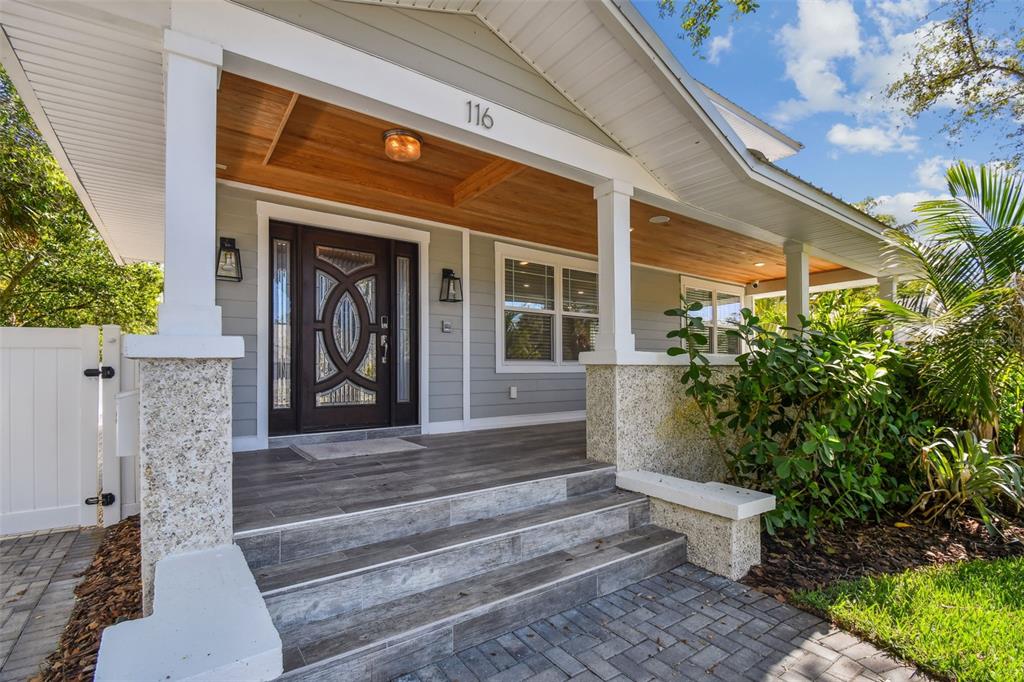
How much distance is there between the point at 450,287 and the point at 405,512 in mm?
3074

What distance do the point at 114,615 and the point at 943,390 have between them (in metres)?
5.43

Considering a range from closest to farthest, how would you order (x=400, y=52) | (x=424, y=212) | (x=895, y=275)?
(x=400, y=52) → (x=424, y=212) → (x=895, y=275)

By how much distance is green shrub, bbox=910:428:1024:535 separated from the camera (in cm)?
343

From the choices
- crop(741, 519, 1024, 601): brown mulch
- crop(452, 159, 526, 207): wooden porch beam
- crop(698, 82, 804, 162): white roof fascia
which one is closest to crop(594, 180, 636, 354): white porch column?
crop(452, 159, 526, 207): wooden porch beam

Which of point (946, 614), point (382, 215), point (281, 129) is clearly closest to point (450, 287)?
point (382, 215)

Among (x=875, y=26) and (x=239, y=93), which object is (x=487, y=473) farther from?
(x=875, y=26)

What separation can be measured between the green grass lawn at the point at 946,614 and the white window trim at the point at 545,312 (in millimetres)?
3731

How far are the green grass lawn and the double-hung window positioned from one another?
558 cm

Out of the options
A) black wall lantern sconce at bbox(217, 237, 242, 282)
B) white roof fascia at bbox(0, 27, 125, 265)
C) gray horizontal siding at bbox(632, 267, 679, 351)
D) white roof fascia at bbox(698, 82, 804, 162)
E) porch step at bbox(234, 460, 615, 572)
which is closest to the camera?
porch step at bbox(234, 460, 615, 572)

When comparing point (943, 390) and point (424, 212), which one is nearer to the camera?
point (943, 390)

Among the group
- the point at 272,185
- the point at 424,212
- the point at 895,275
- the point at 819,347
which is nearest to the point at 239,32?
the point at 272,185

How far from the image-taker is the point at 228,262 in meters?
4.09

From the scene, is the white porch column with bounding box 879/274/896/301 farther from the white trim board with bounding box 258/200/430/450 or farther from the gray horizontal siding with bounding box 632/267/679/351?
the white trim board with bounding box 258/200/430/450

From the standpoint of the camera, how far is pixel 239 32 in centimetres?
221
